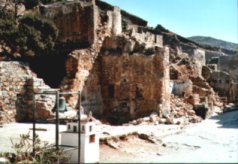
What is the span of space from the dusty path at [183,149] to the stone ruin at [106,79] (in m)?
3.33

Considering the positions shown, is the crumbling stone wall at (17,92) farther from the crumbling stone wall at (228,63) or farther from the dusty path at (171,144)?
the crumbling stone wall at (228,63)

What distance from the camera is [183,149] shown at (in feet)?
38.4

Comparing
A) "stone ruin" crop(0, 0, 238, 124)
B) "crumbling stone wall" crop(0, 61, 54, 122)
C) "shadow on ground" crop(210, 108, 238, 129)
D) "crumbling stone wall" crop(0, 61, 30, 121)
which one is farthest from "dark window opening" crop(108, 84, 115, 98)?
"shadow on ground" crop(210, 108, 238, 129)

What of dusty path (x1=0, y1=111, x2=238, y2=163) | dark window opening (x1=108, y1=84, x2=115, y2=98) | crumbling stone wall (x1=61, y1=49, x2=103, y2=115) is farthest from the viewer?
dark window opening (x1=108, y1=84, x2=115, y2=98)

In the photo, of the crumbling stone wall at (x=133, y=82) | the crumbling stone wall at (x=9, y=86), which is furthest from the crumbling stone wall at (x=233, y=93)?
the crumbling stone wall at (x=9, y=86)

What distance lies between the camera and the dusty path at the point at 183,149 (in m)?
10.4

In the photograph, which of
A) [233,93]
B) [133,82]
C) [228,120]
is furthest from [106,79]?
[233,93]

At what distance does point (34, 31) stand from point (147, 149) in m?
10.7

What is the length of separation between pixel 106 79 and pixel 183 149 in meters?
9.78

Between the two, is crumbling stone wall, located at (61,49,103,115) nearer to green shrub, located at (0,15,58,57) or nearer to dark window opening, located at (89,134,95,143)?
green shrub, located at (0,15,58,57)

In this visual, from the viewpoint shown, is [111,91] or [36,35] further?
[111,91]

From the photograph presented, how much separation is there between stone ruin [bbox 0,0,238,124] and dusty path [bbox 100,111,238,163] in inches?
131

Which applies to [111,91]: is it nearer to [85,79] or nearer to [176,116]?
[85,79]

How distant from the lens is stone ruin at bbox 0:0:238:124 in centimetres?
1753
